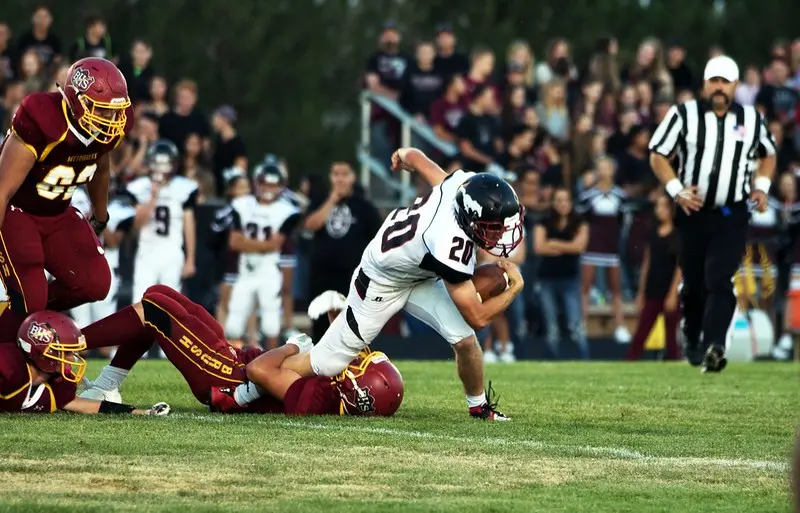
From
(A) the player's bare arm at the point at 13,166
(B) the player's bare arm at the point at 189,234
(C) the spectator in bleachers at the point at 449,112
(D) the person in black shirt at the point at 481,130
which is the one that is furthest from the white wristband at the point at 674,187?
(C) the spectator in bleachers at the point at 449,112

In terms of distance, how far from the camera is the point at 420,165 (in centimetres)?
785

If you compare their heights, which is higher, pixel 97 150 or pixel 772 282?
pixel 97 150

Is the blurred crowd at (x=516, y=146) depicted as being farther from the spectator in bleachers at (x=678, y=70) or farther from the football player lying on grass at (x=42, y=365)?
the football player lying on grass at (x=42, y=365)

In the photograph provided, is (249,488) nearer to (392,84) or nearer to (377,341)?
(377,341)

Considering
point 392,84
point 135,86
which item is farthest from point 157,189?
point 392,84

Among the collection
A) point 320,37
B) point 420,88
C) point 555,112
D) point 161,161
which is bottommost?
point 161,161

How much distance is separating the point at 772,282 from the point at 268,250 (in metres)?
5.54

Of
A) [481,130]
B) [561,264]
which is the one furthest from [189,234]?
[481,130]

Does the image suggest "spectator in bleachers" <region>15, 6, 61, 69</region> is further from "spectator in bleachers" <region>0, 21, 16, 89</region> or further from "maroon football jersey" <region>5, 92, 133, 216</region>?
"maroon football jersey" <region>5, 92, 133, 216</region>

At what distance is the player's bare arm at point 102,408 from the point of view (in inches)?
287

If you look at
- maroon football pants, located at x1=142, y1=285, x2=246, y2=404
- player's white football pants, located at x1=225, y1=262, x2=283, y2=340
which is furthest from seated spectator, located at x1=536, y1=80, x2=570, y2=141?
maroon football pants, located at x1=142, y1=285, x2=246, y2=404

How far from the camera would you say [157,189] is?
45.5ft

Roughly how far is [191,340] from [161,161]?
21.8 ft

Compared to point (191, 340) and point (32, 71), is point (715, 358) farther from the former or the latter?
point (32, 71)
